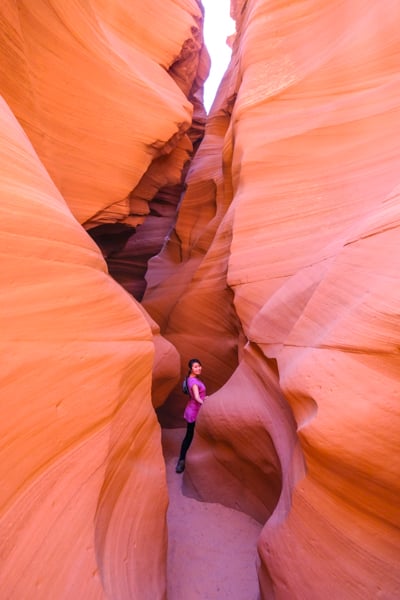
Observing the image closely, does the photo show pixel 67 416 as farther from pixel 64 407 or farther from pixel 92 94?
pixel 92 94

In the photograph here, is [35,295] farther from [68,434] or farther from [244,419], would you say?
[244,419]

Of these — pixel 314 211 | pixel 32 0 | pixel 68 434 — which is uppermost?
pixel 32 0

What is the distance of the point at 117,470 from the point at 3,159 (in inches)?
82.9

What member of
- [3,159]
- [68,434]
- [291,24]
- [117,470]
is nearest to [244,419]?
[117,470]

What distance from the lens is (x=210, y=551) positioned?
11.6 feet

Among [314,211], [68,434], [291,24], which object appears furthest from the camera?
[291,24]

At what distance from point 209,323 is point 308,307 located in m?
3.53

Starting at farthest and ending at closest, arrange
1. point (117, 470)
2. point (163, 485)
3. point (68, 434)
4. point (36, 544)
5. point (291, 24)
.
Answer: point (291, 24) → point (163, 485) → point (117, 470) → point (68, 434) → point (36, 544)

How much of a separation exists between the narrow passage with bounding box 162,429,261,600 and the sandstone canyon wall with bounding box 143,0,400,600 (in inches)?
7.3

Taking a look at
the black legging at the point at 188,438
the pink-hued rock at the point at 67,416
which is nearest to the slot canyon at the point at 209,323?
the pink-hued rock at the point at 67,416

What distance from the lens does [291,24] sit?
19.6 ft

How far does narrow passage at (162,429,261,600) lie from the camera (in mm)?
3125

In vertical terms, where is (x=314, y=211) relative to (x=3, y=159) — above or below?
below

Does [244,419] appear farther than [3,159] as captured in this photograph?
Yes
